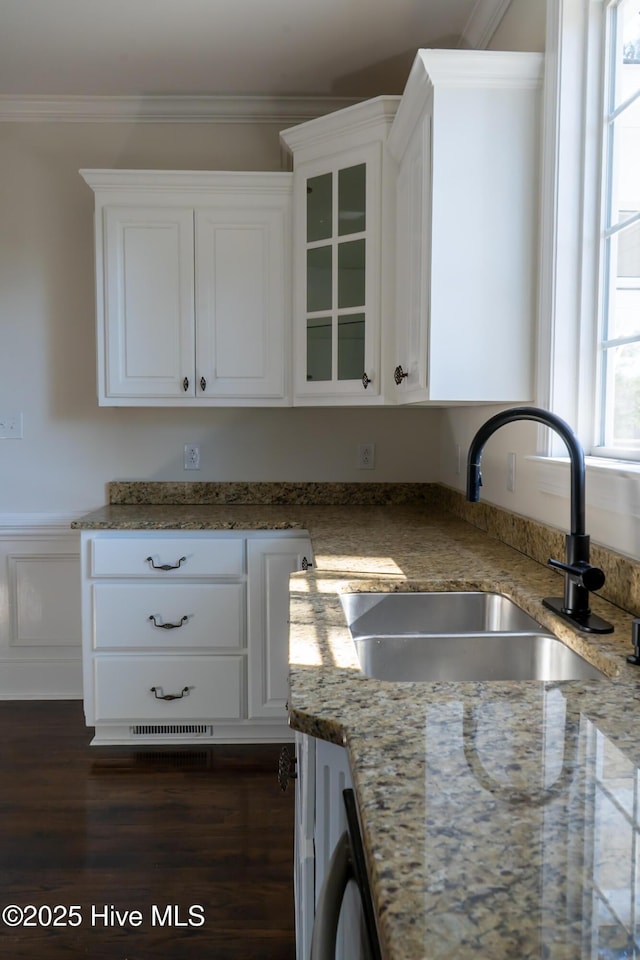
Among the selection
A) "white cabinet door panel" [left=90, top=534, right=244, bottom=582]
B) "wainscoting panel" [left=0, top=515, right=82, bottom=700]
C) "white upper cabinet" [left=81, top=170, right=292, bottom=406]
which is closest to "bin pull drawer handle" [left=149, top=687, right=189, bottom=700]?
"white cabinet door panel" [left=90, top=534, right=244, bottom=582]

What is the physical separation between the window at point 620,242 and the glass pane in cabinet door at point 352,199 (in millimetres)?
1028

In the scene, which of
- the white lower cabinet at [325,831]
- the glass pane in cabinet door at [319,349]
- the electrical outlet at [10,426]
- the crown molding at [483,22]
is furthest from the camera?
the electrical outlet at [10,426]

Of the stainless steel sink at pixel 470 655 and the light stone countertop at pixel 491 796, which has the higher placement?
the light stone countertop at pixel 491 796

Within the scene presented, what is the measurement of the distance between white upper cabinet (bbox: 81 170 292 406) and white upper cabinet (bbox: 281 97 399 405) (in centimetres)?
11

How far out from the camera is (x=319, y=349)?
9.32 feet

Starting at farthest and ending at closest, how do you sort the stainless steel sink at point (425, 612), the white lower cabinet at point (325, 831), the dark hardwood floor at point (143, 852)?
1. the dark hardwood floor at point (143, 852)
2. the stainless steel sink at point (425, 612)
3. the white lower cabinet at point (325, 831)

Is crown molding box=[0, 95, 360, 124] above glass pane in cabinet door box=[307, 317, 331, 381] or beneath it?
above

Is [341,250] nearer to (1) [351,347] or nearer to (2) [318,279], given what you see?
(2) [318,279]

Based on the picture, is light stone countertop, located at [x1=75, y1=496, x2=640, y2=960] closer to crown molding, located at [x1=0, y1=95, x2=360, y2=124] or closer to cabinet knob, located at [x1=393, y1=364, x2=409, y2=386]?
cabinet knob, located at [x1=393, y1=364, x2=409, y2=386]

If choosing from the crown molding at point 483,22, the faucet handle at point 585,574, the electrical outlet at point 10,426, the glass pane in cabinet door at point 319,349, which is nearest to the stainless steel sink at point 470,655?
the faucet handle at point 585,574

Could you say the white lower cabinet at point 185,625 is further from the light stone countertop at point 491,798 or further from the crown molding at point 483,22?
the crown molding at point 483,22

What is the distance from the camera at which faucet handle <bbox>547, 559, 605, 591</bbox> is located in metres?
1.26

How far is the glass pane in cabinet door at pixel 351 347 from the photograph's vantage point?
270 centimetres

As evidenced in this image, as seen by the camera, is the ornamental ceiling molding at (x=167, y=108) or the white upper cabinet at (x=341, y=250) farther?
the ornamental ceiling molding at (x=167, y=108)
